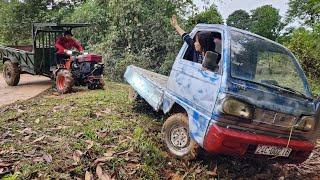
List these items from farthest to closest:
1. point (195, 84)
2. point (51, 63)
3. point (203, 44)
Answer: point (51, 63) → point (203, 44) → point (195, 84)

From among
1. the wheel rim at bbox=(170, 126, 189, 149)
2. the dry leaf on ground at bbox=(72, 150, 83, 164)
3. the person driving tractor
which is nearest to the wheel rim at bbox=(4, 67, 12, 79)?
the person driving tractor

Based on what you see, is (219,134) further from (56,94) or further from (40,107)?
(56,94)

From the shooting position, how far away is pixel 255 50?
5.23 m

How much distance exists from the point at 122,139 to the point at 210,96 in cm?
166

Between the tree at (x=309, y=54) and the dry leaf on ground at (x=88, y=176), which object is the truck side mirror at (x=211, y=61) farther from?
the tree at (x=309, y=54)

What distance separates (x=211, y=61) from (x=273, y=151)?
135cm

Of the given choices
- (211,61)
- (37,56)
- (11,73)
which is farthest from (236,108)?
(11,73)

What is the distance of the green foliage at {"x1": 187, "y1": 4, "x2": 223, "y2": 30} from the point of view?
1616 centimetres

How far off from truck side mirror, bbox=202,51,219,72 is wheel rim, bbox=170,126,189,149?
3.17ft

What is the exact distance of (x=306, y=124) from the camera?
4750mm

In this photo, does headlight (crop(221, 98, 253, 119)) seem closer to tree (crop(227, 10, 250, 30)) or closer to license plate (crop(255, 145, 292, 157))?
license plate (crop(255, 145, 292, 157))

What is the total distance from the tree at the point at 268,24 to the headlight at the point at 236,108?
117ft

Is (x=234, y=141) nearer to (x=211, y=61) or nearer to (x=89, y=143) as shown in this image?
(x=211, y=61)

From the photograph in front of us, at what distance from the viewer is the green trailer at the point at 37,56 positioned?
1098 cm
